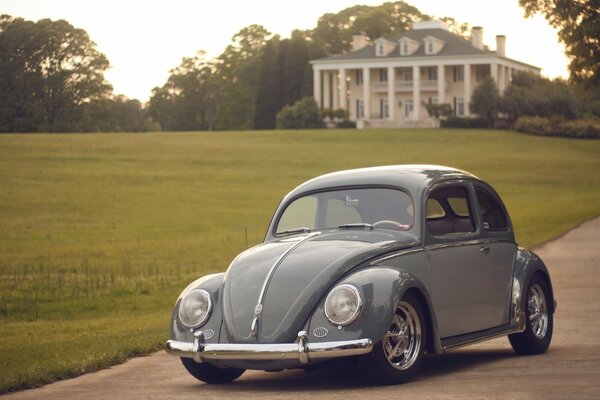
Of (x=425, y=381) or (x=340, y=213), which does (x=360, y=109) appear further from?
(x=425, y=381)

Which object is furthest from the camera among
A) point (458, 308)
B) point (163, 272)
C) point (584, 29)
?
point (584, 29)

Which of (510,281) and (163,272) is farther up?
(510,281)

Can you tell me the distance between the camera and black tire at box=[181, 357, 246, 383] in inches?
390

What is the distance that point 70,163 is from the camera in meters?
61.8

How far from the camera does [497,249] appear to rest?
11.4 metres

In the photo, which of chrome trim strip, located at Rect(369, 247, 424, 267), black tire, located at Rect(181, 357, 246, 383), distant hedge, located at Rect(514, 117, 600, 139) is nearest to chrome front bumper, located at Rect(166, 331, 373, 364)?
black tire, located at Rect(181, 357, 246, 383)

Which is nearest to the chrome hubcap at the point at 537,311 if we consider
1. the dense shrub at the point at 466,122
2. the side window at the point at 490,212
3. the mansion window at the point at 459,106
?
the side window at the point at 490,212

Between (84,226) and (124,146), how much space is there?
3599 centimetres

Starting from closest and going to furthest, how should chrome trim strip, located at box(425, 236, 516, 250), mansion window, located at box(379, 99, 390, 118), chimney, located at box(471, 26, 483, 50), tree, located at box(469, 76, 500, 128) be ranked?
1. chrome trim strip, located at box(425, 236, 516, 250)
2. tree, located at box(469, 76, 500, 128)
3. mansion window, located at box(379, 99, 390, 118)
4. chimney, located at box(471, 26, 483, 50)

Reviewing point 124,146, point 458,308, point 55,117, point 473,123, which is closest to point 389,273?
point 458,308

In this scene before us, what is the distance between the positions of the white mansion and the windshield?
10424 centimetres

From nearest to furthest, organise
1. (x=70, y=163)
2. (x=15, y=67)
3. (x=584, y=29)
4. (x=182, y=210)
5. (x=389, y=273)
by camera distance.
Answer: (x=389, y=273) < (x=584, y=29) < (x=182, y=210) < (x=15, y=67) < (x=70, y=163)

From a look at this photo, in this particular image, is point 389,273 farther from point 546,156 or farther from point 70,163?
point 546,156

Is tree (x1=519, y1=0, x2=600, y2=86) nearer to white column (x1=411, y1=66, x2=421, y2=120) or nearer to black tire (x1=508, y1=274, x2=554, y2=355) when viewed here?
black tire (x1=508, y1=274, x2=554, y2=355)
